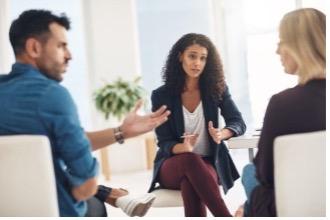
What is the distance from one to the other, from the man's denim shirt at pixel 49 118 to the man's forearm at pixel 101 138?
A: 71mm

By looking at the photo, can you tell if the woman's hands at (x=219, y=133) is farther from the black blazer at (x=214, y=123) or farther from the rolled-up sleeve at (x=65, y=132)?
the rolled-up sleeve at (x=65, y=132)

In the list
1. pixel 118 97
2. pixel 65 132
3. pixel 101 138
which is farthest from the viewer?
pixel 118 97

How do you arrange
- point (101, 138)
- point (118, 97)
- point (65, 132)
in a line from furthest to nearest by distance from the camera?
point (118, 97), point (101, 138), point (65, 132)

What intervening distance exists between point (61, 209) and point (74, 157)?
0.78 ft

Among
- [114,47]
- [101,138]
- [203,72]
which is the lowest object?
[101,138]

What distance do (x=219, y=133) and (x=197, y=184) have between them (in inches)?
8.6

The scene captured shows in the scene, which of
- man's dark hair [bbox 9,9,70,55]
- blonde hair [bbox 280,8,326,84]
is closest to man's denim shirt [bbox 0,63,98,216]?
man's dark hair [bbox 9,9,70,55]

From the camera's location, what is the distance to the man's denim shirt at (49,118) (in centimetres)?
141

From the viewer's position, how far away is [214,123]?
5.24ft

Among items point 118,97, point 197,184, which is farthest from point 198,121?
point 118,97

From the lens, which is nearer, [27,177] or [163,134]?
[27,177]

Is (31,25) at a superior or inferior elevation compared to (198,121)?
superior

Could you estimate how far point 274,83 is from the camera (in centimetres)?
153

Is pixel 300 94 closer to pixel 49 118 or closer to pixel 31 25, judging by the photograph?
pixel 49 118
